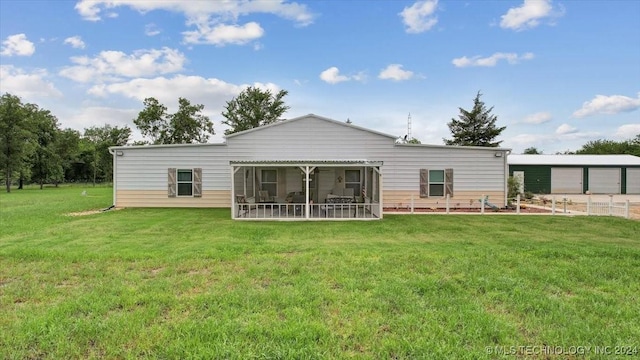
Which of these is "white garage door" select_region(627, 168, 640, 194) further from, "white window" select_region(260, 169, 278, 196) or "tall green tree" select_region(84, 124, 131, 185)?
"tall green tree" select_region(84, 124, 131, 185)

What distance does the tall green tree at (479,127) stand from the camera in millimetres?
38938

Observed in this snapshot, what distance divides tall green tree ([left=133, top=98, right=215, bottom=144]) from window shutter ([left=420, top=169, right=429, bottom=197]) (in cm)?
2658

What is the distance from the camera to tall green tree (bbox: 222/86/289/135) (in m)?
35.8

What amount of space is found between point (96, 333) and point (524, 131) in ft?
139

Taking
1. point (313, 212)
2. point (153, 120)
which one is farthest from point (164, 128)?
point (313, 212)

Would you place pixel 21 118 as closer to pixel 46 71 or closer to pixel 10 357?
pixel 46 71

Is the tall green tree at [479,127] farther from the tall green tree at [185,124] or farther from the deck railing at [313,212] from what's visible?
the deck railing at [313,212]

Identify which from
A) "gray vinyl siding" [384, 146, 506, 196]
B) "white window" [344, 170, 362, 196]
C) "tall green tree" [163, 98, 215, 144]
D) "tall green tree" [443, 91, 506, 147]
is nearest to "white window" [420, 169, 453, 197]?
"gray vinyl siding" [384, 146, 506, 196]

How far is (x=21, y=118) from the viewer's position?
32219mm

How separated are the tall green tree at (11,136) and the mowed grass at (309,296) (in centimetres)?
3137

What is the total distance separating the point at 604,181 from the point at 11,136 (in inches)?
1918

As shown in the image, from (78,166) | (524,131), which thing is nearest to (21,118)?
(78,166)

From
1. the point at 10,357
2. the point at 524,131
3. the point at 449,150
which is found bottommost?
the point at 10,357

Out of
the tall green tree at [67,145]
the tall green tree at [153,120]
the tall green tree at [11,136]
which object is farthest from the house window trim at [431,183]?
the tall green tree at [67,145]
